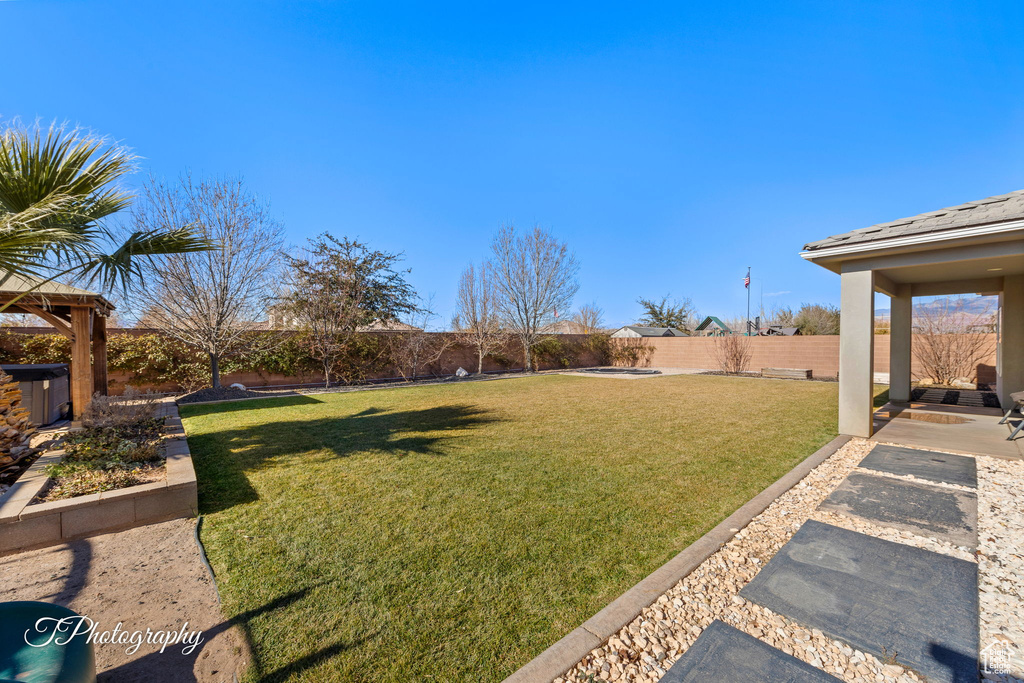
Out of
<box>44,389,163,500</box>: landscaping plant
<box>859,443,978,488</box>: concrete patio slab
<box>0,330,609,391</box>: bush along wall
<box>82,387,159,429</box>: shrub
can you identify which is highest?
<box>0,330,609,391</box>: bush along wall

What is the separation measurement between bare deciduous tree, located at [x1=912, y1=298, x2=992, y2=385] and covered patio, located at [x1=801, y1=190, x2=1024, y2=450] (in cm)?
602

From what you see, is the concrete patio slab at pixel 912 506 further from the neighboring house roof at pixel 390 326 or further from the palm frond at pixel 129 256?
A: the neighboring house roof at pixel 390 326

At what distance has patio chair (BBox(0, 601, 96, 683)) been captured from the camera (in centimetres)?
127

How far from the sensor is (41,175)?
392 centimetres

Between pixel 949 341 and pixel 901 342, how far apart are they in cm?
610

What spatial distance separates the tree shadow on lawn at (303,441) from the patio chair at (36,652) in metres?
2.26

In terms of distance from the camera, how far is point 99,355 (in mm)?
8586

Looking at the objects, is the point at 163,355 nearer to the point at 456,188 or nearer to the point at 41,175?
the point at 41,175

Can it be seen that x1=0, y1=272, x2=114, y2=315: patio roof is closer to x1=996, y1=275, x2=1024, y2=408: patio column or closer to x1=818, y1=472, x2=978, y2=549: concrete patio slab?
x1=818, y1=472, x2=978, y2=549: concrete patio slab

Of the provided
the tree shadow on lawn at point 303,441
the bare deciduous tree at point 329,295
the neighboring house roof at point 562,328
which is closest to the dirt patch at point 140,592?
the tree shadow on lawn at point 303,441

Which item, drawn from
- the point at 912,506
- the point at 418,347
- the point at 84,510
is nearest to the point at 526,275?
the point at 418,347

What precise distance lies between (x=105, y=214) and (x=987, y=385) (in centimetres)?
2010

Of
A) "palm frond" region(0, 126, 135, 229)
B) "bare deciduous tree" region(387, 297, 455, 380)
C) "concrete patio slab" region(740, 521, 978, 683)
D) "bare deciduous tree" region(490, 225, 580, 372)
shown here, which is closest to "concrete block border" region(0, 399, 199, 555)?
"palm frond" region(0, 126, 135, 229)

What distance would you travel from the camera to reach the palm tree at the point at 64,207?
3.46 meters
